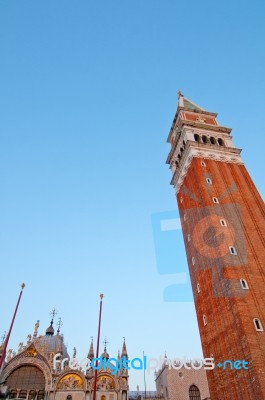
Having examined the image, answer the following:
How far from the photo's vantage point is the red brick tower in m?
25.1

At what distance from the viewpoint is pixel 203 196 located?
119 ft

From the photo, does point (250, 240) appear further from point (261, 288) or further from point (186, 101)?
point (186, 101)

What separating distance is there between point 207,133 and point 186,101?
1174 cm

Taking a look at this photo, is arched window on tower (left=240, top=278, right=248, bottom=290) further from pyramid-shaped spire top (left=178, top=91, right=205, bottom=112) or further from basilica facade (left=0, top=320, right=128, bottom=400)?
pyramid-shaped spire top (left=178, top=91, right=205, bottom=112)

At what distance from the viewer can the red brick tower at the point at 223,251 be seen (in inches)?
988

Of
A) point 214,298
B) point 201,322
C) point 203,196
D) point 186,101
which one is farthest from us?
point 186,101

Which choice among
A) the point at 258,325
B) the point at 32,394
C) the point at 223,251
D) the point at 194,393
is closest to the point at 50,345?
the point at 32,394

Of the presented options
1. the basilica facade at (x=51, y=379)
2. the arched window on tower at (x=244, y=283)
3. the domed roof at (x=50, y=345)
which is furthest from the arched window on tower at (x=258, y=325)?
the domed roof at (x=50, y=345)

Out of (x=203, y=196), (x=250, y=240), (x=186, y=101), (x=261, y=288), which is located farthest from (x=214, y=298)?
(x=186, y=101)

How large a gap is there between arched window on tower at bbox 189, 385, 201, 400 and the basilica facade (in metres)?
13.2

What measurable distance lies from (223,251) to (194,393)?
24.0 meters

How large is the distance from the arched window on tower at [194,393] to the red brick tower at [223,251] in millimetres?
15074

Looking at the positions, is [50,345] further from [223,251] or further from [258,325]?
[258,325]

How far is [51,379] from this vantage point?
33469 mm
